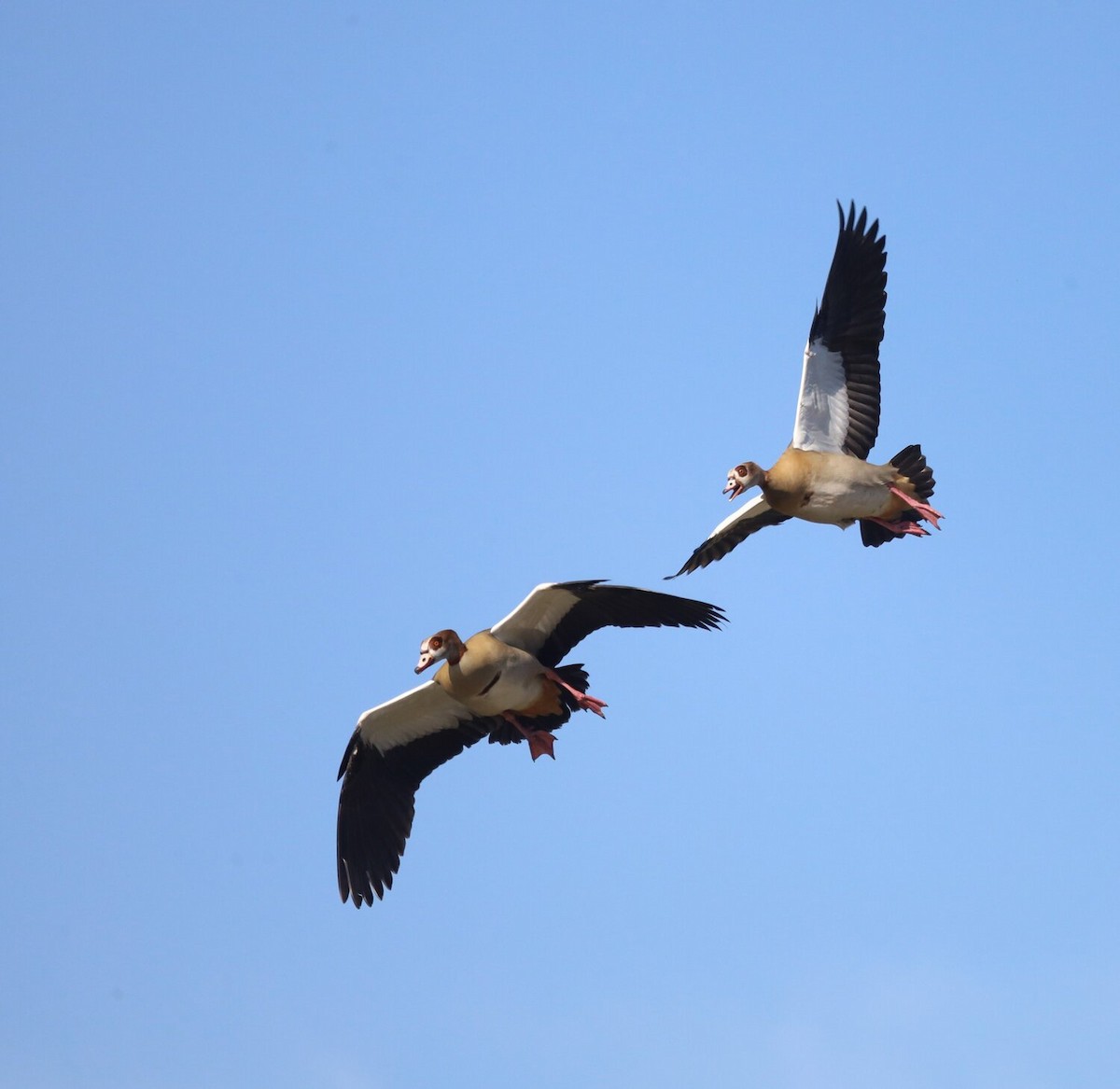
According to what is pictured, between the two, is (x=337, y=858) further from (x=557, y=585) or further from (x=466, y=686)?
(x=557, y=585)

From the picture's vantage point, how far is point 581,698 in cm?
1255

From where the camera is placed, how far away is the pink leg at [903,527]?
14.0 m

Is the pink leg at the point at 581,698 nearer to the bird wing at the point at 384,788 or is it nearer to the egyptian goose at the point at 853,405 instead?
the bird wing at the point at 384,788

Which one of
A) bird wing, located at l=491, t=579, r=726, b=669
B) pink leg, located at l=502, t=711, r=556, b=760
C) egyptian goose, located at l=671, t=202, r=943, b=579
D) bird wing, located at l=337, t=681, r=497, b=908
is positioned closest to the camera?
bird wing, located at l=491, t=579, r=726, b=669

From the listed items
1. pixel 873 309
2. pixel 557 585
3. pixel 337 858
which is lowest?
pixel 337 858

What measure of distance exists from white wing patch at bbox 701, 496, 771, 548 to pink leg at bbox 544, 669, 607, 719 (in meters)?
2.88

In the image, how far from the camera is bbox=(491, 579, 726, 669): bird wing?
12102 millimetres

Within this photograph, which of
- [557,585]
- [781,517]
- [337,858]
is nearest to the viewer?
[557,585]

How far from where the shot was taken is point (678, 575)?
1509 centimetres

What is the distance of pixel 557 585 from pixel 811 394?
11.6 ft

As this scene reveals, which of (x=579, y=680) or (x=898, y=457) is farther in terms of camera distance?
(x=898, y=457)

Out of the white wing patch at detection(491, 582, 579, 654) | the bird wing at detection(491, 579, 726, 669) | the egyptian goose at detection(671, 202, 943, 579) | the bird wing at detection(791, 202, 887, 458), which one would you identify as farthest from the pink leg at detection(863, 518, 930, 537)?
the white wing patch at detection(491, 582, 579, 654)

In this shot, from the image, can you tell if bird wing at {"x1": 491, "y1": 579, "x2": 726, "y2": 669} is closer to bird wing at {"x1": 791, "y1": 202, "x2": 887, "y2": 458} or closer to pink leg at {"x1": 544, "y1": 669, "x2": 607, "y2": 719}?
pink leg at {"x1": 544, "y1": 669, "x2": 607, "y2": 719}

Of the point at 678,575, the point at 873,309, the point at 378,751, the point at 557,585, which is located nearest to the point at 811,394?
the point at 873,309
